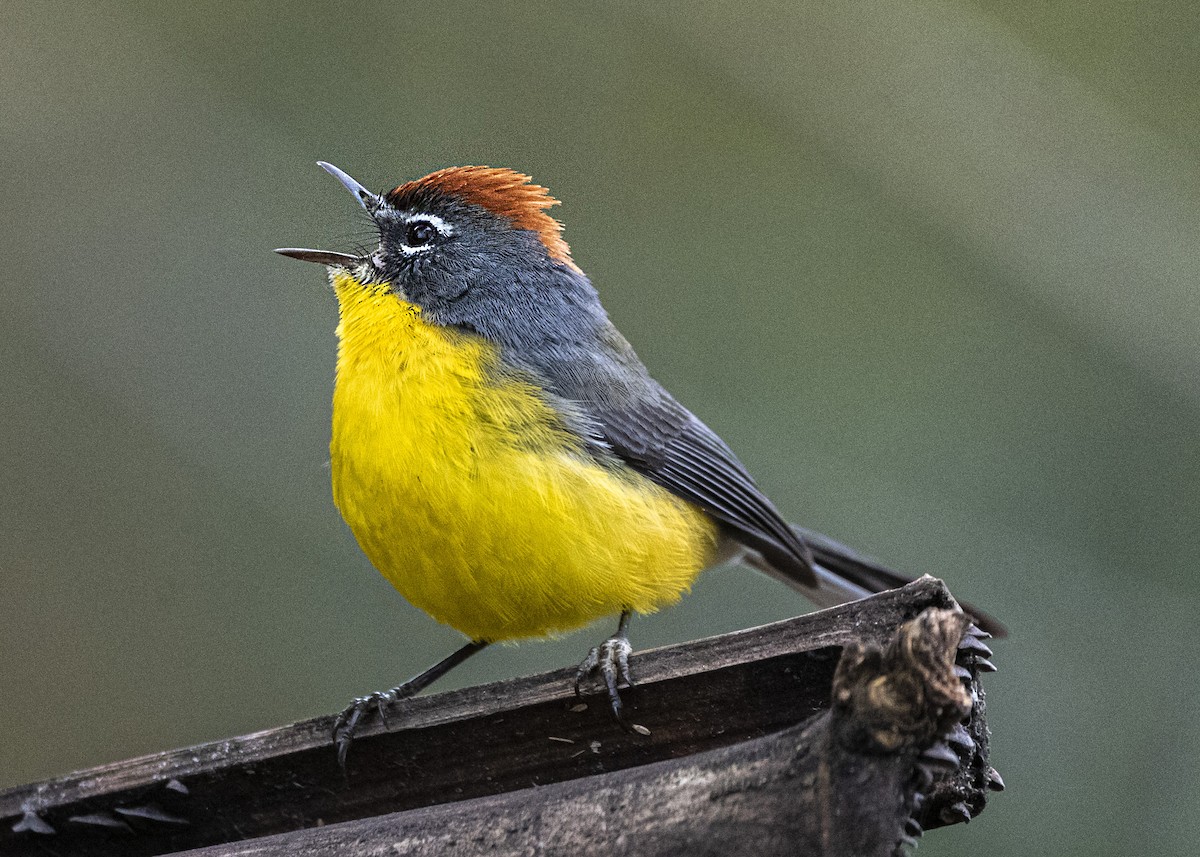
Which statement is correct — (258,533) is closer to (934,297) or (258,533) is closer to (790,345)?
(790,345)

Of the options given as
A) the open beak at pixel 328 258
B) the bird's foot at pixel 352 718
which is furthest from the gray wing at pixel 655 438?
the bird's foot at pixel 352 718

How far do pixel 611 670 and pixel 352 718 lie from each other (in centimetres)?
87

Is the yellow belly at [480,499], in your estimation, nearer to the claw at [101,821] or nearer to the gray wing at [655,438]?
the gray wing at [655,438]

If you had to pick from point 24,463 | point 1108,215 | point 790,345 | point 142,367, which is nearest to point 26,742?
point 24,463

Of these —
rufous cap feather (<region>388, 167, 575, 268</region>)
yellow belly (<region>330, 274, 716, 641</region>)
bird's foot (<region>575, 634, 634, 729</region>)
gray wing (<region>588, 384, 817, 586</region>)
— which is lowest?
bird's foot (<region>575, 634, 634, 729</region>)

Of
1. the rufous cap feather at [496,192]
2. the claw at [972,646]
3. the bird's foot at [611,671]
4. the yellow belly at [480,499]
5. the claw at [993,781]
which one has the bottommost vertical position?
the claw at [993,781]

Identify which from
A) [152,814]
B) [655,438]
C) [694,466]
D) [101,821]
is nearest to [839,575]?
[694,466]

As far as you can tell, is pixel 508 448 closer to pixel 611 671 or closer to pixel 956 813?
pixel 611 671

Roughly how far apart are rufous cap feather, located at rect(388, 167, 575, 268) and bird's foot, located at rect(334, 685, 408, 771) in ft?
6.42

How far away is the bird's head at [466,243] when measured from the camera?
4668 mm

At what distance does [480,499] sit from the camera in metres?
3.83

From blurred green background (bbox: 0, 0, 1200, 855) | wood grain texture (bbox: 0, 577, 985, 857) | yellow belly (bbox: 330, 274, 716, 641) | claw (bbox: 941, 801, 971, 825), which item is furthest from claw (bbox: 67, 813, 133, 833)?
blurred green background (bbox: 0, 0, 1200, 855)

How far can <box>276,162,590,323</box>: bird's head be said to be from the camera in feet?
15.3

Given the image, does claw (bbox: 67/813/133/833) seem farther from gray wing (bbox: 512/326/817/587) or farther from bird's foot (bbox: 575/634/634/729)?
gray wing (bbox: 512/326/817/587)
